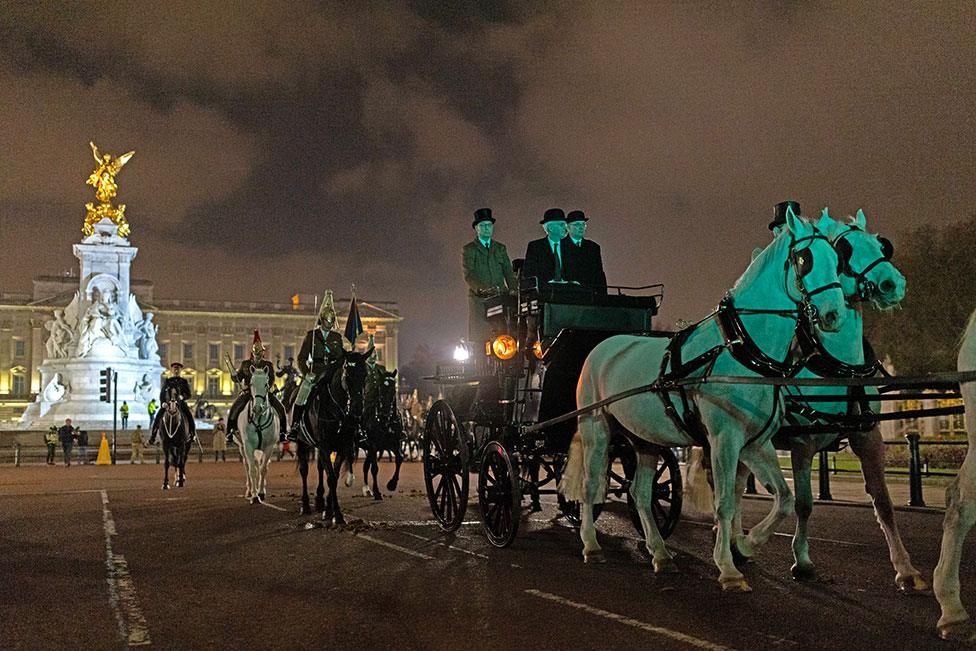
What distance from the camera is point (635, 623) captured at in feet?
20.7

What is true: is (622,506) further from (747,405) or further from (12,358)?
(12,358)

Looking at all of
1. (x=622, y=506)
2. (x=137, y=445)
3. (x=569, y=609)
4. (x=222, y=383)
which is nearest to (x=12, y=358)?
(x=222, y=383)

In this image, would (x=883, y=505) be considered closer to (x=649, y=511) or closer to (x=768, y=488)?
(x=768, y=488)

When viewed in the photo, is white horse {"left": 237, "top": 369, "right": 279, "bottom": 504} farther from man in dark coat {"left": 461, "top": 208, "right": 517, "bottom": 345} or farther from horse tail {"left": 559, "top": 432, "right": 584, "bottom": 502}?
horse tail {"left": 559, "top": 432, "right": 584, "bottom": 502}

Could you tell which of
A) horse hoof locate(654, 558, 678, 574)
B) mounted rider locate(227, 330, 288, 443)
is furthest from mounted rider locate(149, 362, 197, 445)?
horse hoof locate(654, 558, 678, 574)

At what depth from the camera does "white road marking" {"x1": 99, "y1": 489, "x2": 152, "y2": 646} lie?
623 centimetres

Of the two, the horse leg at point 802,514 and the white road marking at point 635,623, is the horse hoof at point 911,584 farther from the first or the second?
the white road marking at point 635,623

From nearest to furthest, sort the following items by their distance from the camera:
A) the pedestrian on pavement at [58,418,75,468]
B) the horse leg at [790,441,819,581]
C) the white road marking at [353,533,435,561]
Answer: the horse leg at [790,441,819,581]
the white road marking at [353,533,435,561]
the pedestrian on pavement at [58,418,75,468]

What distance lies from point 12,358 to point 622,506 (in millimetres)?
118459

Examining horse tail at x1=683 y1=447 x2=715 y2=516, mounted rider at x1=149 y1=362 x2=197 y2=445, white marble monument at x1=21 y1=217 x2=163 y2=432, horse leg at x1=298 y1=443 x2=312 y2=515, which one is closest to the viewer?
horse tail at x1=683 y1=447 x2=715 y2=516

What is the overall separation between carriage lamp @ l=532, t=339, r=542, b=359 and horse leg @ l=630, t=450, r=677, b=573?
183 centimetres

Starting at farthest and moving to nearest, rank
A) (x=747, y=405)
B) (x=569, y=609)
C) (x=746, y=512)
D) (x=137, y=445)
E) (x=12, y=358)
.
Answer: (x=12, y=358)
(x=137, y=445)
(x=746, y=512)
(x=747, y=405)
(x=569, y=609)

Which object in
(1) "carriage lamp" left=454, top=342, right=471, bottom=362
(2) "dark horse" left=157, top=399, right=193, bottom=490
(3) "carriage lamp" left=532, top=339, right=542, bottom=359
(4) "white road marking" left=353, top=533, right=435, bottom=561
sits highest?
(1) "carriage lamp" left=454, top=342, right=471, bottom=362

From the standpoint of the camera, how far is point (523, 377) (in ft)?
35.9
